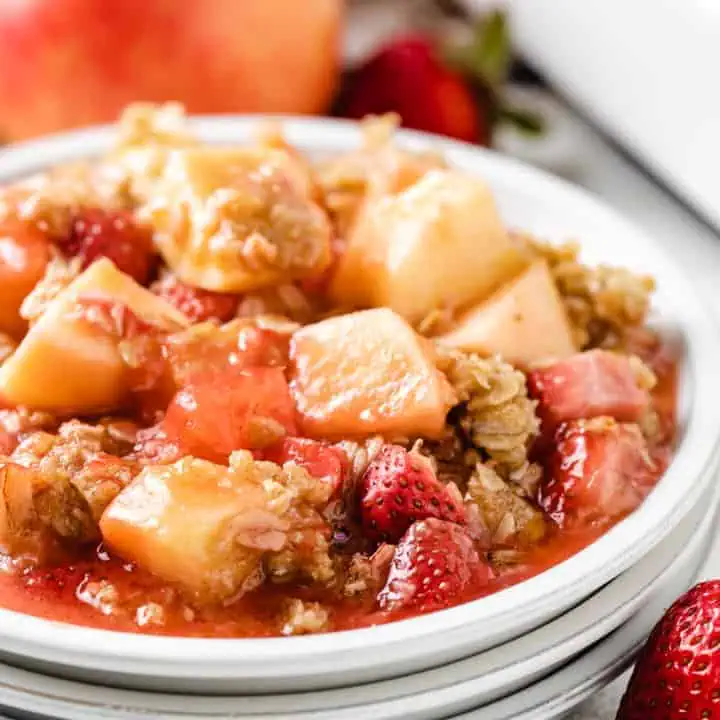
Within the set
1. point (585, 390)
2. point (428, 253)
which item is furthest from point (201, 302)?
point (585, 390)

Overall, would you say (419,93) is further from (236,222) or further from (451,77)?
(236,222)

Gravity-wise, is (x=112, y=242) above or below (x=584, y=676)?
below

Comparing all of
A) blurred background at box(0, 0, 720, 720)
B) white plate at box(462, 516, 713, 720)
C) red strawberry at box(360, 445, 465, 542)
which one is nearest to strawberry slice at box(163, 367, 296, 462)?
red strawberry at box(360, 445, 465, 542)

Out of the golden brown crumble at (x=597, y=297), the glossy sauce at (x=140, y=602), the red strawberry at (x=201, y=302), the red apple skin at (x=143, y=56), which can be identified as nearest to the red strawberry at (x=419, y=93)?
the red apple skin at (x=143, y=56)

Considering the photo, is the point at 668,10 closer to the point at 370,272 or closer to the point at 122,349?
the point at 370,272

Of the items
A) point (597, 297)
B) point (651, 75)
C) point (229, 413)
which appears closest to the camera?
point (229, 413)

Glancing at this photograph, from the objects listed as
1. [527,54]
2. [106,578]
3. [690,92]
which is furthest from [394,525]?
[527,54]

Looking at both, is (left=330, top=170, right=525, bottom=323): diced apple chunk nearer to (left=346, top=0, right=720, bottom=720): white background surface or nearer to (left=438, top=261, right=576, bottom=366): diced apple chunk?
Result: (left=438, top=261, right=576, bottom=366): diced apple chunk
